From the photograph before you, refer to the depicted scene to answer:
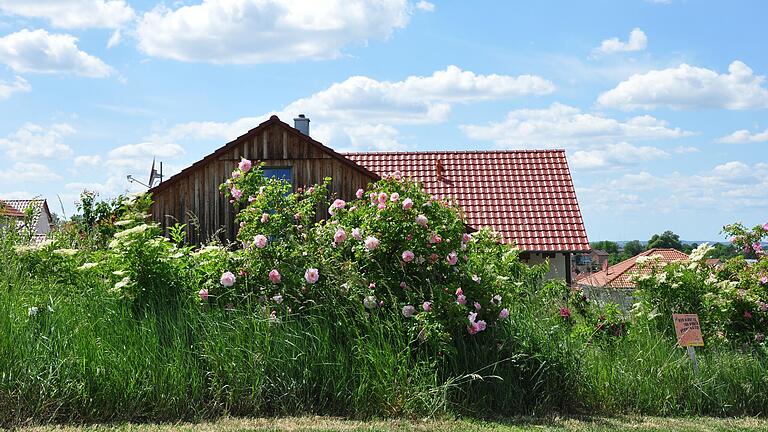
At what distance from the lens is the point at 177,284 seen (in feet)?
27.2

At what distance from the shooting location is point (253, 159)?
78.4ft

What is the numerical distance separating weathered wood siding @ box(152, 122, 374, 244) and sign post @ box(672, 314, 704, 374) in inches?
593

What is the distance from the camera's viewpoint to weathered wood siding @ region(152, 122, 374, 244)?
23.4 meters

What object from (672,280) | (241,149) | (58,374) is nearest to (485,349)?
(672,280)

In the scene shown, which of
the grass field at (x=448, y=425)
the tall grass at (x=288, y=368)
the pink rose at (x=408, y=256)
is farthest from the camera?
the pink rose at (x=408, y=256)

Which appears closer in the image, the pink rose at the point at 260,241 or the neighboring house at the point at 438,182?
the pink rose at the point at 260,241

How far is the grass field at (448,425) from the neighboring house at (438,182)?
1291cm

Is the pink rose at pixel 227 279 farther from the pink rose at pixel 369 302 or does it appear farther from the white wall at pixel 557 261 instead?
the white wall at pixel 557 261

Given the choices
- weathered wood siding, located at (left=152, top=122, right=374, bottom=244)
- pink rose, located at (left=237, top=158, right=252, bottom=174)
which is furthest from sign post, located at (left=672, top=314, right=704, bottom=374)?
weathered wood siding, located at (left=152, top=122, right=374, bottom=244)

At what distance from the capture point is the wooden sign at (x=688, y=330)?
28.4 feet

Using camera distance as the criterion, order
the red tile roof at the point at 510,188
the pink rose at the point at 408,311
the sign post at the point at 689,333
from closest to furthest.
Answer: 1. the pink rose at the point at 408,311
2. the sign post at the point at 689,333
3. the red tile roof at the point at 510,188

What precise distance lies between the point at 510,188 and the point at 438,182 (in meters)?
2.42

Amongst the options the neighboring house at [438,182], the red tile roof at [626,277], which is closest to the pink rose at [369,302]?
the red tile roof at [626,277]

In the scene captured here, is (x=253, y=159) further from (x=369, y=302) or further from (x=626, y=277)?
(x=369, y=302)
